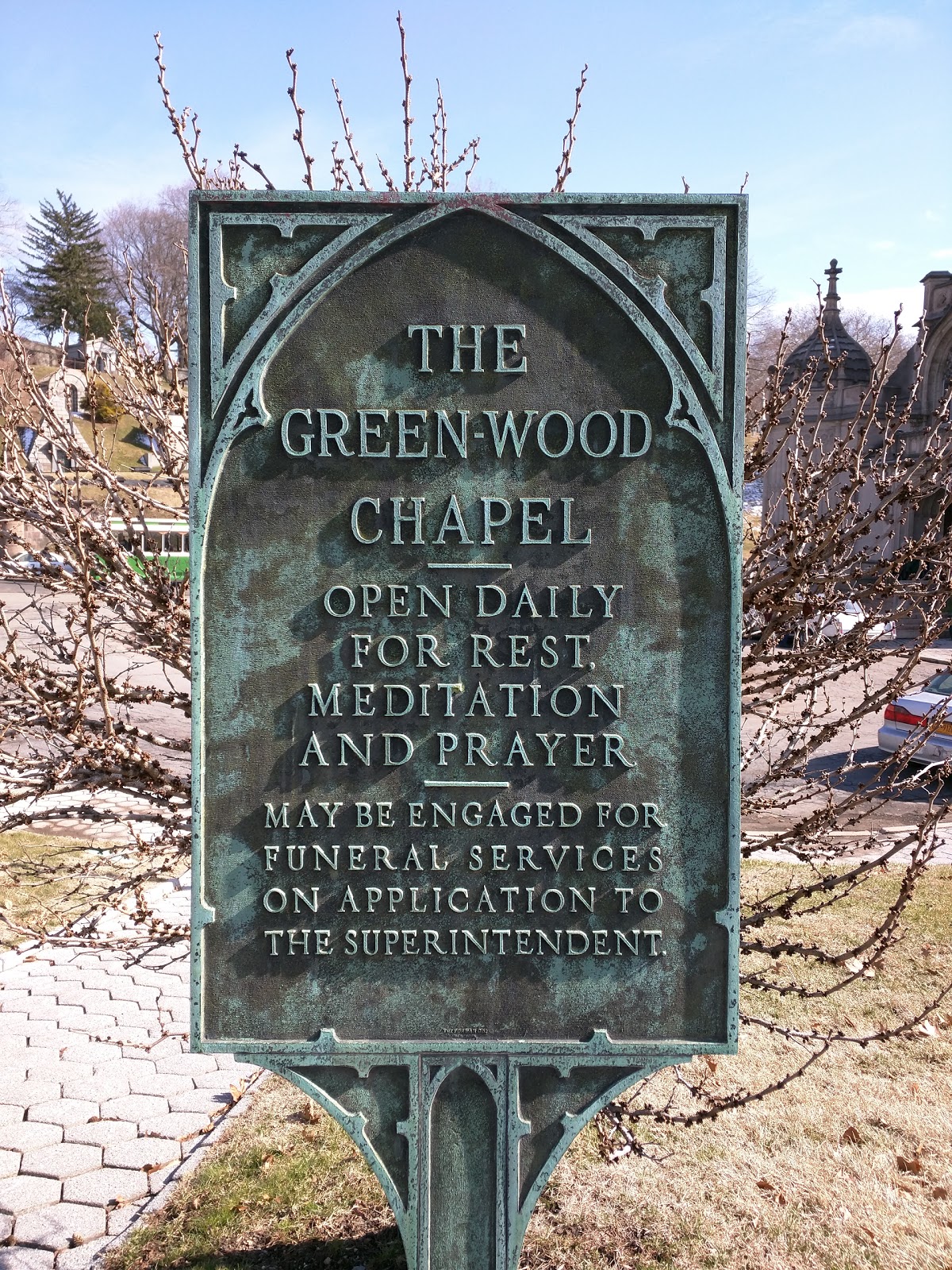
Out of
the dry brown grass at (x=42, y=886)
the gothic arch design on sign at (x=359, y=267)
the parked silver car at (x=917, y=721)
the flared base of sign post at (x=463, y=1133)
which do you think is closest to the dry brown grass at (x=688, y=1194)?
the flared base of sign post at (x=463, y=1133)

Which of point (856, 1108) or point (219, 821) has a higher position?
point (219, 821)

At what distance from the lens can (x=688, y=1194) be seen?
384 cm

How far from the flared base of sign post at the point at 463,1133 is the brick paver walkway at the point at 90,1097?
1.37 m

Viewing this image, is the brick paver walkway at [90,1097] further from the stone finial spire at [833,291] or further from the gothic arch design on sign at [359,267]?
the stone finial spire at [833,291]

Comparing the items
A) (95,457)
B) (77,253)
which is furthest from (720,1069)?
(77,253)

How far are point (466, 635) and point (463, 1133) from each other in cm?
133

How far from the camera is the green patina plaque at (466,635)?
258 centimetres

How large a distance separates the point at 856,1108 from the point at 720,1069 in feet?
2.05

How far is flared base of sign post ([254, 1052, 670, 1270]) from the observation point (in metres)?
2.60

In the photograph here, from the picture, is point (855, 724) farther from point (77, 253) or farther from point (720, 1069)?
point (77, 253)

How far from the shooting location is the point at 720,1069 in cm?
480

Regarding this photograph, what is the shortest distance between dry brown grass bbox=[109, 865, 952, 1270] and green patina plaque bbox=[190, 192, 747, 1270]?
1.26 metres

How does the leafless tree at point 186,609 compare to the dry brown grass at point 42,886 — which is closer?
the leafless tree at point 186,609

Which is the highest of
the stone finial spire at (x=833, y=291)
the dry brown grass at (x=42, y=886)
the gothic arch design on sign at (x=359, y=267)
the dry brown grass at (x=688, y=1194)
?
the stone finial spire at (x=833, y=291)
